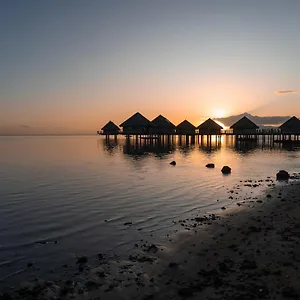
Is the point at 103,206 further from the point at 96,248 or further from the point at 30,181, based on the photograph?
the point at 30,181

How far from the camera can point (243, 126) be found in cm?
7544

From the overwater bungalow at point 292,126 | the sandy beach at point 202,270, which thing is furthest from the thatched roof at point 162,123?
the sandy beach at point 202,270

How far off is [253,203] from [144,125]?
61668 millimetres

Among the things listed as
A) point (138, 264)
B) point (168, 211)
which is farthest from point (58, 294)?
point (168, 211)

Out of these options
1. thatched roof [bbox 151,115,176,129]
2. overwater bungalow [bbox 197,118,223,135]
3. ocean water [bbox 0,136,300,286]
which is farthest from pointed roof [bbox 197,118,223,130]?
ocean water [bbox 0,136,300,286]

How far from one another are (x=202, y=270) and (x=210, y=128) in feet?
235

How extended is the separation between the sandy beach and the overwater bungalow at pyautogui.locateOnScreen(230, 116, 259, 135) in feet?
222

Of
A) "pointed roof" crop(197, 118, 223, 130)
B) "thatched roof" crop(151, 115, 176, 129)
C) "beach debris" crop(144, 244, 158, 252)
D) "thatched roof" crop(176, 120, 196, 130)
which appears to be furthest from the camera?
"thatched roof" crop(176, 120, 196, 130)

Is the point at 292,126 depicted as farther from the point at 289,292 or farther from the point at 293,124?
the point at 289,292

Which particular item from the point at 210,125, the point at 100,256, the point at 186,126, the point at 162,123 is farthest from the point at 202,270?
the point at 186,126

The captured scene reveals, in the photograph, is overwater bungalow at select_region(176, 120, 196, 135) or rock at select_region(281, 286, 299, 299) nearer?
rock at select_region(281, 286, 299, 299)

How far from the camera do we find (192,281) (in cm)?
636

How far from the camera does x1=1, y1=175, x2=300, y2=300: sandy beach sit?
593 centimetres

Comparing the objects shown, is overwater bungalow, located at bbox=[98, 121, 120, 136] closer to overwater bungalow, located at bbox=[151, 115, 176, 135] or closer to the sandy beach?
overwater bungalow, located at bbox=[151, 115, 176, 135]
